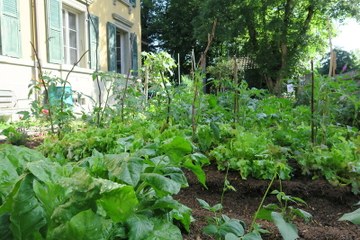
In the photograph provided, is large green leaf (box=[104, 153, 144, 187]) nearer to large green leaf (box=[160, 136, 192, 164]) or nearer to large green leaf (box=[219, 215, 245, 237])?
large green leaf (box=[160, 136, 192, 164])

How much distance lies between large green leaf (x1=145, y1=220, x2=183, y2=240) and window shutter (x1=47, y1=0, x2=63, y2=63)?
6982 millimetres

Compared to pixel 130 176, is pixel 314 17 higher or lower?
higher

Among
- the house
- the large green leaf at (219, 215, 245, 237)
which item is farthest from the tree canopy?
the large green leaf at (219, 215, 245, 237)

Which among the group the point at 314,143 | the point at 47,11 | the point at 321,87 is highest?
the point at 47,11

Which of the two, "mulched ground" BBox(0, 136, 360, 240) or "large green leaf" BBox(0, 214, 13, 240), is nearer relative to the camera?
"large green leaf" BBox(0, 214, 13, 240)

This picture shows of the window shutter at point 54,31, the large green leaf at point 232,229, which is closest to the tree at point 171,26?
the window shutter at point 54,31

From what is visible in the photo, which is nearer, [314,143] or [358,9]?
[314,143]

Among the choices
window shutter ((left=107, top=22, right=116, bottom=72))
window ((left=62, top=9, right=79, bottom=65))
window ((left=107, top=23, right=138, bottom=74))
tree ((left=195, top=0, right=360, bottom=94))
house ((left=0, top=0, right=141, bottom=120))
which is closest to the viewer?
house ((left=0, top=0, right=141, bottom=120))

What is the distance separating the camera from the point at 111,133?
9.32ft

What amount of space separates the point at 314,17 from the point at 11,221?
60.1 ft

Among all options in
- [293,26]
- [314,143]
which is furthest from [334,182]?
[293,26]

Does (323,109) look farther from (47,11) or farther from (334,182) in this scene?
(47,11)

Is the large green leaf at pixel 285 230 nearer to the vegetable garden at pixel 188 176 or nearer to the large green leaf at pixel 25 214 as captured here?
the vegetable garden at pixel 188 176

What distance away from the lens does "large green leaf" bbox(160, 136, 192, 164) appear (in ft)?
4.00
